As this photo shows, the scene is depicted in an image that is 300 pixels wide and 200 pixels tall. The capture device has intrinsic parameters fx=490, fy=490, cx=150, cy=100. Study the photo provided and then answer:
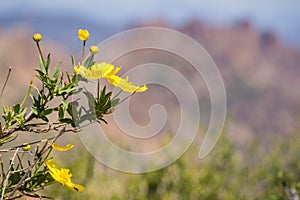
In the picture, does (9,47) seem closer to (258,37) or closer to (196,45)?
(258,37)

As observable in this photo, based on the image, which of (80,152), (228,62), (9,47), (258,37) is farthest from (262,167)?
(258,37)

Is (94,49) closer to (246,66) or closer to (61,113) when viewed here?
(61,113)

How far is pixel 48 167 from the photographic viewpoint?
4.04ft

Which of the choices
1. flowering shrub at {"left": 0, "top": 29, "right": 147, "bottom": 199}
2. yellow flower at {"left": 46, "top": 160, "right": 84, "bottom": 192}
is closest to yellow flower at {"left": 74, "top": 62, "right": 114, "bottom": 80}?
flowering shrub at {"left": 0, "top": 29, "right": 147, "bottom": 199}

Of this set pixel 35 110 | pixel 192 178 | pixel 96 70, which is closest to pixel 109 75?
pixel 96 70

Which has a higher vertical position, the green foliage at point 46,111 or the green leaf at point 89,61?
the green leaf at point 89,61

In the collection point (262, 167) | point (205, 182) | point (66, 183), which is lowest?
point (262, 167)

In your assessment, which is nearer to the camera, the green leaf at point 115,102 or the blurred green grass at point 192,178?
the green leaf at point 115,102

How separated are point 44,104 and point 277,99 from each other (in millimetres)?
92563

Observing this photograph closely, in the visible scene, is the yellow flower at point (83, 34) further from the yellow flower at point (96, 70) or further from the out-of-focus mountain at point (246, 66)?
the out-of-focus mountain at point (246, 66)

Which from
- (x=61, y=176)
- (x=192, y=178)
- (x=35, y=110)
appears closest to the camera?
(x=61, y=176)

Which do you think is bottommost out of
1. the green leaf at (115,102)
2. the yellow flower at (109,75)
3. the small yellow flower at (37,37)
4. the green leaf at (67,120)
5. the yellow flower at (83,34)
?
the green leaf at (67,120)

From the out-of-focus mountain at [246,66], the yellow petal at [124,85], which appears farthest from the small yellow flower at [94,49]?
the out-of-focus mountain at [246,66]

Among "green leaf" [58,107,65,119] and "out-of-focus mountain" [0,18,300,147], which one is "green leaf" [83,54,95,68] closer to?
"green leaf" [58,107,65,119]
